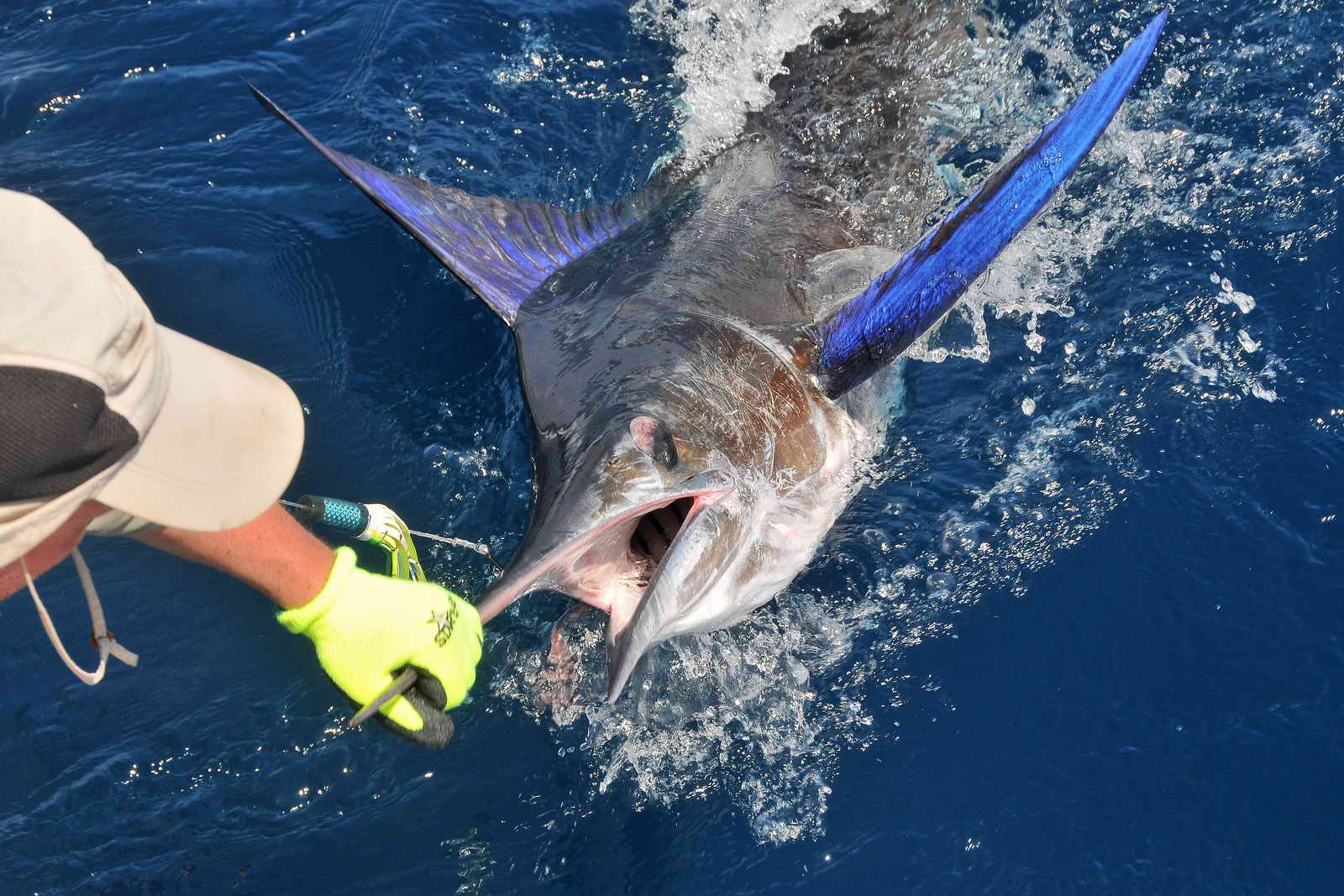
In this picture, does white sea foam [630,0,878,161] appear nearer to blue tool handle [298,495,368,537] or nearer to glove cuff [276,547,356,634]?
blue tool handle [298,495,368,537]

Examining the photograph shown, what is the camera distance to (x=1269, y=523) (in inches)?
126

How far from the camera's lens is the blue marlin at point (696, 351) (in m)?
2.44

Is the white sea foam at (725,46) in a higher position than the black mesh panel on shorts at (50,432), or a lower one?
higher

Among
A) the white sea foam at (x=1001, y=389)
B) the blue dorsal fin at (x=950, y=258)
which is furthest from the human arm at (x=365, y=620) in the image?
the blue dorsal fin at (x=950, y=258)

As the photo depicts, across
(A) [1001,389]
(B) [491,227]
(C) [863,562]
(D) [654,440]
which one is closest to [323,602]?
(D) [654,440]

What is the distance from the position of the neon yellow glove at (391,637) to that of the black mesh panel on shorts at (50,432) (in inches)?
28.6

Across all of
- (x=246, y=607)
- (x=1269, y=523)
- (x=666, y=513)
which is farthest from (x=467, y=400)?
(x=1269, y=523)

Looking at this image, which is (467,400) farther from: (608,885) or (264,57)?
(264,57)

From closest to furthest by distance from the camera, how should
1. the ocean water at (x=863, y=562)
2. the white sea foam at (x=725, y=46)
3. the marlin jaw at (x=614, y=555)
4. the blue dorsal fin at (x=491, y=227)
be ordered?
the marlin jaw at (x=614, y=555)
the ocean water at (x=863, y=562)
the blue dorsal fin at (x=491, y=227)
the white sea foam at (x=725, y=46)

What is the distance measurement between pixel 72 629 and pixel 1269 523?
3.47 metres

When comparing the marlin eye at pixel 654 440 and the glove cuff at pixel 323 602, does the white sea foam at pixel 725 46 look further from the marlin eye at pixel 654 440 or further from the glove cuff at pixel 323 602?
the glove cuff at pixel 323 602

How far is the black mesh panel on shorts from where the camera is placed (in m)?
1.65

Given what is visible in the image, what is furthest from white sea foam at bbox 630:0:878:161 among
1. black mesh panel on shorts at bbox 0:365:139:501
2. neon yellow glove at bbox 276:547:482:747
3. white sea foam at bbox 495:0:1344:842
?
black mesh panel on shorts at bbox 0:365:139:501

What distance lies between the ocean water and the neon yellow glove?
1.54 feet
